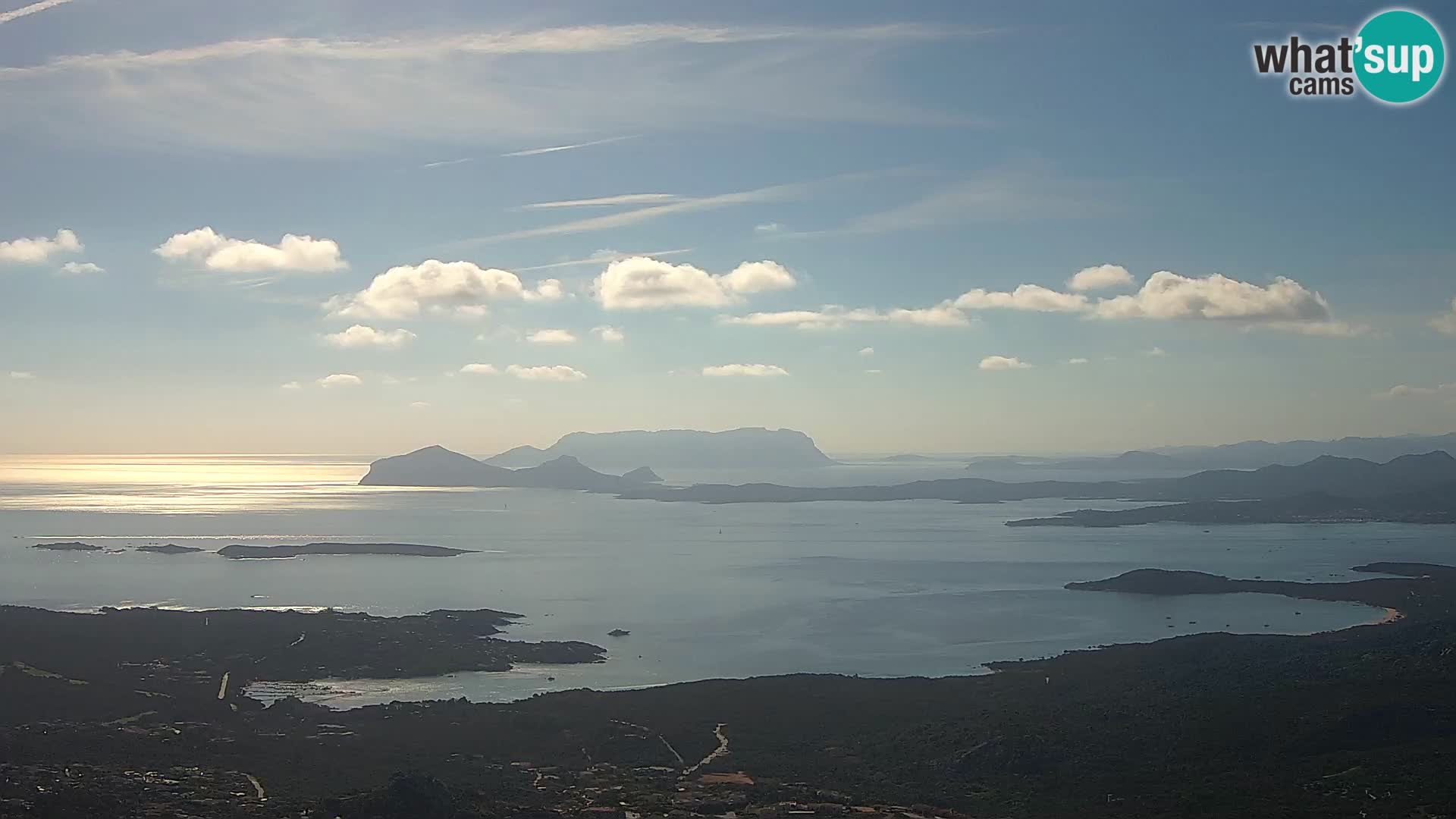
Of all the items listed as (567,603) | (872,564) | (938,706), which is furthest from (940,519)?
(938,706)

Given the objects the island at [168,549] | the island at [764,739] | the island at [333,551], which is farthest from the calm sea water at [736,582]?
the island at [764,739]

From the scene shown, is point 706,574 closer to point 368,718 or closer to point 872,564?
point 872,564

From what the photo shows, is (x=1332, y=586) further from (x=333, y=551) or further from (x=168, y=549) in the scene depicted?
(x=168, y=549)

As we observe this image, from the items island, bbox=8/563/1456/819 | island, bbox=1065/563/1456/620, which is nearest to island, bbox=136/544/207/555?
island, bbox=8/563/1456/819

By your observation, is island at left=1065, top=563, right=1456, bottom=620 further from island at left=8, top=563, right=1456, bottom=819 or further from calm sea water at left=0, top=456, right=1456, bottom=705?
island at left=8, top=563, right=1456, bottom=819

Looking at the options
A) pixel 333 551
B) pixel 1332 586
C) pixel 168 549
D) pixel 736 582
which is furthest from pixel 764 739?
pixel 168 549

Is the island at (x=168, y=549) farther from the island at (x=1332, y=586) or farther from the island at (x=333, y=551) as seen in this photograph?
the island at (x=1332, y=586)
